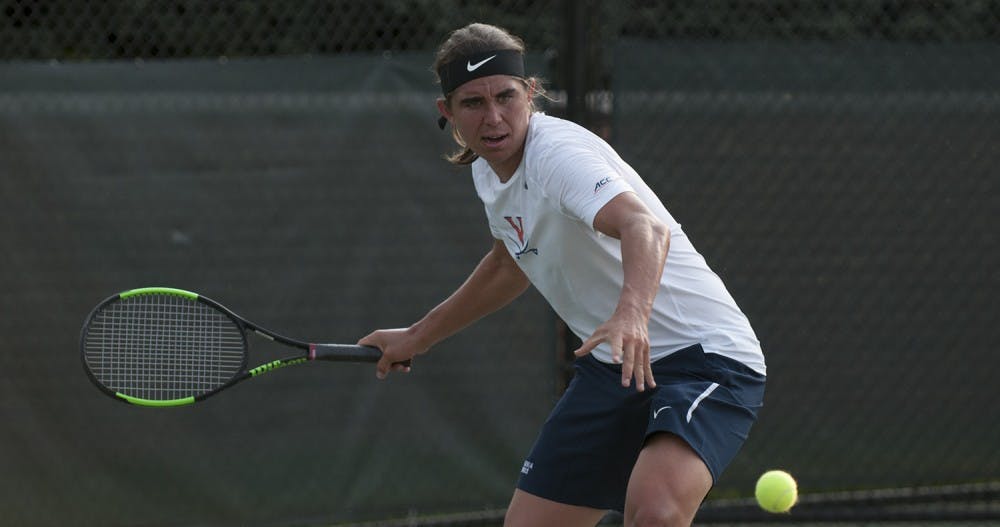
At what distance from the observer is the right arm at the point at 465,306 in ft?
11.7

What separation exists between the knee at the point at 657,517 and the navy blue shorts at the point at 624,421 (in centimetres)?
18

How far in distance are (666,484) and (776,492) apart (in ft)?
5.17

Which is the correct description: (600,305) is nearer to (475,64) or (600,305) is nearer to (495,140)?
(495,140)

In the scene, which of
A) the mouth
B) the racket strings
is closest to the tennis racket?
the racket strings

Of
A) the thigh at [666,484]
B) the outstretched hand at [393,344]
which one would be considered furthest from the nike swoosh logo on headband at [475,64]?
the thigh at [666,484]

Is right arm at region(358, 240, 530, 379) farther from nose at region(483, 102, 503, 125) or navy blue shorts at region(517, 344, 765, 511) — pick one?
nose at region(483, 102, 503, 125)

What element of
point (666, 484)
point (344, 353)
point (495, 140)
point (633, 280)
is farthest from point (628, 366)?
point (344, 353)

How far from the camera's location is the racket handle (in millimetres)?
3420

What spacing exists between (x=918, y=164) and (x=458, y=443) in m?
2.22

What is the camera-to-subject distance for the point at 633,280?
2.63 m

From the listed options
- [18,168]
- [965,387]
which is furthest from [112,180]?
[965,387]

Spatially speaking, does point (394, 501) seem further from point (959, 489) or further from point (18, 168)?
point (959, 489)

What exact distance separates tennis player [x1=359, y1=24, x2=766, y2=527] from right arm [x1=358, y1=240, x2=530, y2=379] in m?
0.01

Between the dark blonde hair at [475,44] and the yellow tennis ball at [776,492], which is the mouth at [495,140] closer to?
the dark blonde hair at [475,44]
